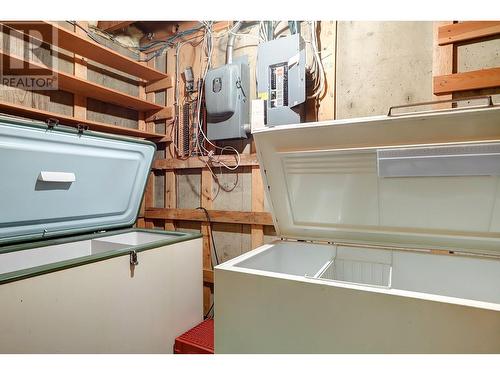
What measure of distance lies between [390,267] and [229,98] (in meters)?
1.50

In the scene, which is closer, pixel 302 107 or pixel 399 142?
pixel 399 142

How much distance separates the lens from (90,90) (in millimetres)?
2211

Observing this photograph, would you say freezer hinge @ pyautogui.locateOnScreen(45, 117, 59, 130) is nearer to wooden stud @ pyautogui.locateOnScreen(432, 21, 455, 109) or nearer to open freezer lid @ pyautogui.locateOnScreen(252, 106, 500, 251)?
open freezer lid @ pyautogui.locateOnScreen(252, 106, 500, 251)

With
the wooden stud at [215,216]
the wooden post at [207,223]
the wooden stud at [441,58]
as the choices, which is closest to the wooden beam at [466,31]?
the wooden stud at [441,58]

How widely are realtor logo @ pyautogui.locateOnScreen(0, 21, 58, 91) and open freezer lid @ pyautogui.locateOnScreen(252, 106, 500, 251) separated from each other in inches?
65.0

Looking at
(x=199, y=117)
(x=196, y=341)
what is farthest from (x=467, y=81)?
(x=196, y=341)

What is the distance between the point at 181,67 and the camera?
101 inches

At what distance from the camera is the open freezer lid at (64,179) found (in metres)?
1.37

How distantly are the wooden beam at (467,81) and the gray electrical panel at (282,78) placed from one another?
75cm

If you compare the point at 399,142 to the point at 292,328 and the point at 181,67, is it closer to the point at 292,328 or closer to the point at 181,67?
the point at 292,328

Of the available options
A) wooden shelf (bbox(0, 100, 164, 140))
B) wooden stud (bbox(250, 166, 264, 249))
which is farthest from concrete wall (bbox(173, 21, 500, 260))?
wooden shelf (bbox(0, 100, 164, 140))

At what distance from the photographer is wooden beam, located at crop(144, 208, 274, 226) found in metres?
2.20

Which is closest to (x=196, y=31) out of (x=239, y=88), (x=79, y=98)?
(x=239, y=88)

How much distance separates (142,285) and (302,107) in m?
1.47
